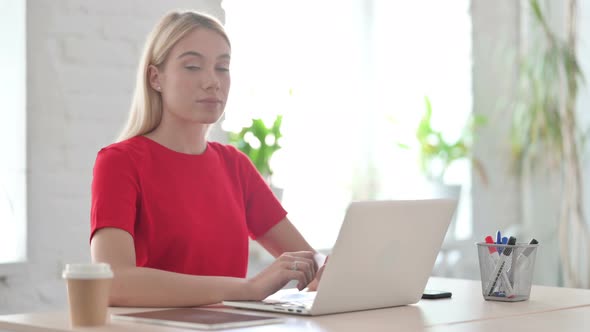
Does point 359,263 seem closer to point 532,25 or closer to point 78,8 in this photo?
point 78,8

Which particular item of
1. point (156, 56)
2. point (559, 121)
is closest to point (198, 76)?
point (156, 56)

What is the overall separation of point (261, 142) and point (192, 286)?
1.75 meters

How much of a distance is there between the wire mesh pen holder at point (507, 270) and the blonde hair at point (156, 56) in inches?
31.7

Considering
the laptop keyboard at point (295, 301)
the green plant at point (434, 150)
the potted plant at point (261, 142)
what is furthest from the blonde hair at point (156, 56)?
the green plant at point (434, 150)

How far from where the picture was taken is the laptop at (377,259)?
1.53 m

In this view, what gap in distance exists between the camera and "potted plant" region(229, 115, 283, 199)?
3371 mm

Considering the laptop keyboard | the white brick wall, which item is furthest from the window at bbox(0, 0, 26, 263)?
the laptop keyboard

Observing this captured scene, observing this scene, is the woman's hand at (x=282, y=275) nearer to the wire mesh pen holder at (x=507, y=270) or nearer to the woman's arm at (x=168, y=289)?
the woman's arm at (x=168, y=289)

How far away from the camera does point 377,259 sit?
63.4 inches

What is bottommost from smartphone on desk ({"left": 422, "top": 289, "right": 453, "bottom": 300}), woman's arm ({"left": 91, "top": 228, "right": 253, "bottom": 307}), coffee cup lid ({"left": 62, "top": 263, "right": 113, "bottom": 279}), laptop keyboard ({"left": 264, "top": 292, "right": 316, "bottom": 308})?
smartphone on desk ({"left": 422, "top": 289, "right": 453, "bottom": 300})

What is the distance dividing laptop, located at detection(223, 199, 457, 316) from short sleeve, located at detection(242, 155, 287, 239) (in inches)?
20.0

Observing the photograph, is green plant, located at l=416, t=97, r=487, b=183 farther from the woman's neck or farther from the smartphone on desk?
the smartphone on desk

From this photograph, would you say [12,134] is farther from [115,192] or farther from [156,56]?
[115,192]

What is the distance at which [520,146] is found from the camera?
4.55m
